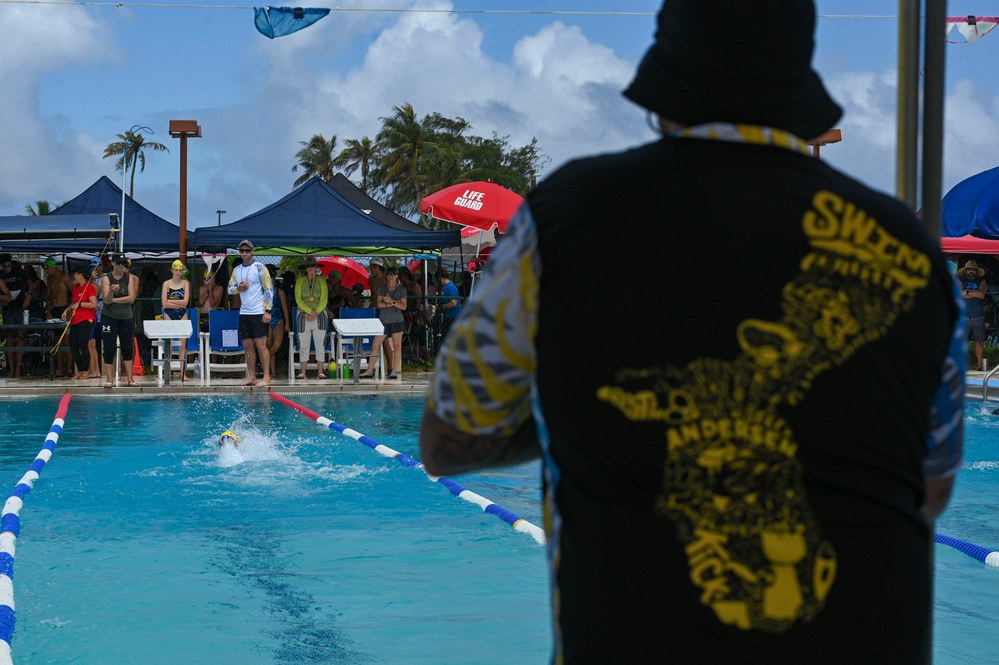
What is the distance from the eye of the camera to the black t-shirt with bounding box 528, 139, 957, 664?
1.36 metres

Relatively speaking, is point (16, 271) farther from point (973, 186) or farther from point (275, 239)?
point (973, 186)

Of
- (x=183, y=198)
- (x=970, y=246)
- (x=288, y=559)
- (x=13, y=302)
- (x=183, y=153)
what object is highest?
(x=183, y=153)

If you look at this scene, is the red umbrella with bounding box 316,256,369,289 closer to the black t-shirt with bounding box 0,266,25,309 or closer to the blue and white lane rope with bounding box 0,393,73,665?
the black t-shirt with bounding box 0,266,25,309

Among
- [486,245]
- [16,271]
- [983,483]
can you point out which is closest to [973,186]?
[983,483]

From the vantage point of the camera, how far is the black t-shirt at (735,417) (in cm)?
136

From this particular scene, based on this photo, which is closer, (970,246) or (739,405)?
(739,405)

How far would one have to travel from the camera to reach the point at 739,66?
57.0 inches

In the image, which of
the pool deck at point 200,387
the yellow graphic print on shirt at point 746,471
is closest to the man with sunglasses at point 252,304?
the pool deck at point 200,387

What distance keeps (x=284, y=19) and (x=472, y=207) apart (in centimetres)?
544

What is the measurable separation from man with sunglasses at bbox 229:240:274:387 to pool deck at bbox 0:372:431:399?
1.21ft

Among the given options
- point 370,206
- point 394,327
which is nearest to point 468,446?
point 394,327

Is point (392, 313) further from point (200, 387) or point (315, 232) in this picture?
point (200, 387)

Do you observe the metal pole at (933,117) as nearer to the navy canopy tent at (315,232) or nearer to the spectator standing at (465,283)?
the navy canopy tent at (315,232)

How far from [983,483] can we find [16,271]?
49.3 feet
